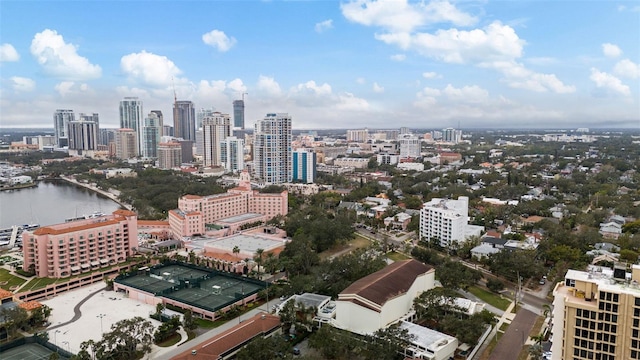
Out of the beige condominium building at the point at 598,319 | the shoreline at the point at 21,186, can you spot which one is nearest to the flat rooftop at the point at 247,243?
the beige condominium building at the point at 598,319

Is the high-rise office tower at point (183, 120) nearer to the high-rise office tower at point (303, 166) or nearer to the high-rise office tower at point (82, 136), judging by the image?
the high-rise office tower at point (82, 136)

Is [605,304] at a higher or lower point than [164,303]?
higher

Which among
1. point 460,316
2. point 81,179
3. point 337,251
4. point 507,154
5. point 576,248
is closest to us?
point 460,316

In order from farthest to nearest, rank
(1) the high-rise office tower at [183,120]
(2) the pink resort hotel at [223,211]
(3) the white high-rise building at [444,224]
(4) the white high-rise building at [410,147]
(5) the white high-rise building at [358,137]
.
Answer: (5) the white high-rise building at [358,137]
(1) the high-rise office tower at [183,120]
(4) the white high-rise building at [410,147]
(2) the pink resort hotel at [223,211]
(3) the white high-rise building at [444,224]

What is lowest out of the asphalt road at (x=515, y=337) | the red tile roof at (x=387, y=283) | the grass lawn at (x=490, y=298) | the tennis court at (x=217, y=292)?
the asphalt road at (x=515, y=337)

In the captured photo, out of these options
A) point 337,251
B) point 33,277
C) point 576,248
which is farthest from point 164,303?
point 576,248

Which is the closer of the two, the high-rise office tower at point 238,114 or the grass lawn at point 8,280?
the grass lawn at point 8,280

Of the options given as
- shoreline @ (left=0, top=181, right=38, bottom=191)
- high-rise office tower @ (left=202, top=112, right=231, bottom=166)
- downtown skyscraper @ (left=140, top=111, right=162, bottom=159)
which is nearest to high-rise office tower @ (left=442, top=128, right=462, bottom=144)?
high-rise office tower @ (left=202, top=112, right=231, bottom=166)

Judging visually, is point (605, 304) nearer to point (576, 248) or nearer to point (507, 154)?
point (576, 248)
